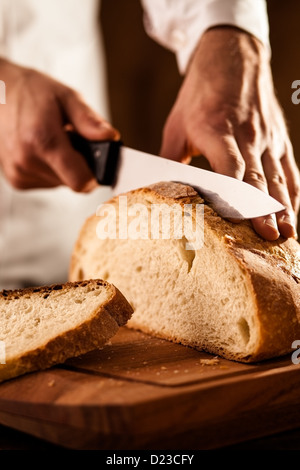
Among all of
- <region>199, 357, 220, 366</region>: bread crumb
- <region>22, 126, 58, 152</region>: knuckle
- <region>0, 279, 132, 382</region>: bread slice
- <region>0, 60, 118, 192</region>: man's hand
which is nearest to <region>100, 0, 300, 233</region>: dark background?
<region>0, 60, 118, 192</region>: man's hand

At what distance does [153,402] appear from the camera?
119 centimetres

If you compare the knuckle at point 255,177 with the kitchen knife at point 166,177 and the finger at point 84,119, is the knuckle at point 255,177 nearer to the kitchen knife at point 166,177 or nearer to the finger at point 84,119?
the kitchen knife at point 166,177

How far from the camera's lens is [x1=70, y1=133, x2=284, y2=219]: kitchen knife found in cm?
166

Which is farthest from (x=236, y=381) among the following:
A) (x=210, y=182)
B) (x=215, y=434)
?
(x=210, y=182)

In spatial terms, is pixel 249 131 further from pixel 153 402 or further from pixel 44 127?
pixel 153 402

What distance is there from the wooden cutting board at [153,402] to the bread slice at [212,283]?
0.29 feet

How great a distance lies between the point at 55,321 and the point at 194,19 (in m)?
1.54

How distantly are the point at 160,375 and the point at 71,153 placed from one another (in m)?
1.22

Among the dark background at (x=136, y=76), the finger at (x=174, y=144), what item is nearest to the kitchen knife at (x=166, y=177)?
the finger at (x=174, y=144)

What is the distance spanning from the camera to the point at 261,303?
1502mm

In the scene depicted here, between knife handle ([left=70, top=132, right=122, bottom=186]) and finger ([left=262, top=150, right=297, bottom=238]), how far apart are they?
0.55 m

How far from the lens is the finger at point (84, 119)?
2.30 m
